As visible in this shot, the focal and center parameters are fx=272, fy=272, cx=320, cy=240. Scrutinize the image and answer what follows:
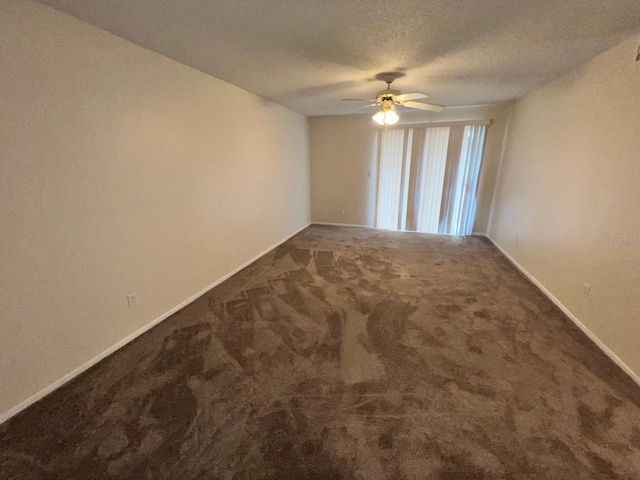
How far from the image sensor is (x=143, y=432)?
1521 mm

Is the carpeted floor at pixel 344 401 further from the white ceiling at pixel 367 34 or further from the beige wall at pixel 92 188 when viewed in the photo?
the white ceiling at pixel 367 34

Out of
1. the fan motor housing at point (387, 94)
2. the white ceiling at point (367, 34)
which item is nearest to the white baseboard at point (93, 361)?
the white ceiling at point (367, 34)

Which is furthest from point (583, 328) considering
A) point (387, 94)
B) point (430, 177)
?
point (430, 177)

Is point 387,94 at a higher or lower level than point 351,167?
higher

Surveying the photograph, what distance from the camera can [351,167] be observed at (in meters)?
5.79

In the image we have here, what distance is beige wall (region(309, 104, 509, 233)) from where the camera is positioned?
4.98 metres

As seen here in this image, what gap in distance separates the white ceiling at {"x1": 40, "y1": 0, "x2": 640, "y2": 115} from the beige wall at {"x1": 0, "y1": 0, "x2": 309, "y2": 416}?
10.4 inches

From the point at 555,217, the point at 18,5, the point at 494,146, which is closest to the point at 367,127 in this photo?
the point at 494,146

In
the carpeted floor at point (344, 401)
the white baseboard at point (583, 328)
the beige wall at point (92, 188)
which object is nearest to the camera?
the carpeted floor at point (344, 401)

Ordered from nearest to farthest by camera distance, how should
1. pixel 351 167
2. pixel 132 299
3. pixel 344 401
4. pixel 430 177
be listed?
pixel 344 401, pixel 132 299, pixel 430 177, pixel 351 167

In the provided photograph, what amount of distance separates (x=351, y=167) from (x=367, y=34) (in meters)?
3.86

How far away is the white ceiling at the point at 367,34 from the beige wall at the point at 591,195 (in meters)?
0.32

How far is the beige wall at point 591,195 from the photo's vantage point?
199cm

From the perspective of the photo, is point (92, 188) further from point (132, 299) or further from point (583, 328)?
point (583, 328)
